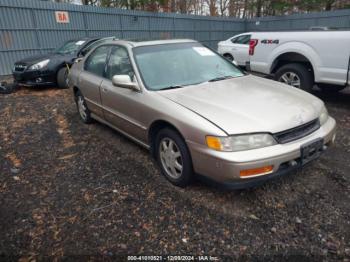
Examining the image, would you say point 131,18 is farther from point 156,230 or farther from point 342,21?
point 156,230

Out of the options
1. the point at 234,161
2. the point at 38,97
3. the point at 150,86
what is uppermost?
the point at 150,86

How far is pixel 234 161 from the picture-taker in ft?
8.02

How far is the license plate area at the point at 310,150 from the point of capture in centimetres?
270

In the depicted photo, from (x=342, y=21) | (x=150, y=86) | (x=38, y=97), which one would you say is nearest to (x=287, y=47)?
(x=150, y=86)

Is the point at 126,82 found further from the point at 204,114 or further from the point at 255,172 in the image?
the point at 255,172

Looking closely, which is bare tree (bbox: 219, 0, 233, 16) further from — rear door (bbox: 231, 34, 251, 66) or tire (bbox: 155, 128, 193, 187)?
tire (bbox: 155, 128, 193, 187)

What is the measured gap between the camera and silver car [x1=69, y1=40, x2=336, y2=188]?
2529mm

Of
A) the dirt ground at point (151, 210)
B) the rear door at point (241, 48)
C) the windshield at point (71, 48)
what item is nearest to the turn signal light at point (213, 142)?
the dirt ground at point (151, 210)

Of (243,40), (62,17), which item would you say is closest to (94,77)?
(243,40)

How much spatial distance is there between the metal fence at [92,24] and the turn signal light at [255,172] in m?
7.54

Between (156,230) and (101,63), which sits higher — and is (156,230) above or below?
below

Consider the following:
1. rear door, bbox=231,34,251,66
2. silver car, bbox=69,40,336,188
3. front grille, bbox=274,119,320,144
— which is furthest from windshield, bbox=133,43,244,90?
rear door, bbox=231,34,251,66

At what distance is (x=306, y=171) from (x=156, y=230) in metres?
1.99

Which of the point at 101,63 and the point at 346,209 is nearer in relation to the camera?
the point at 346,209
